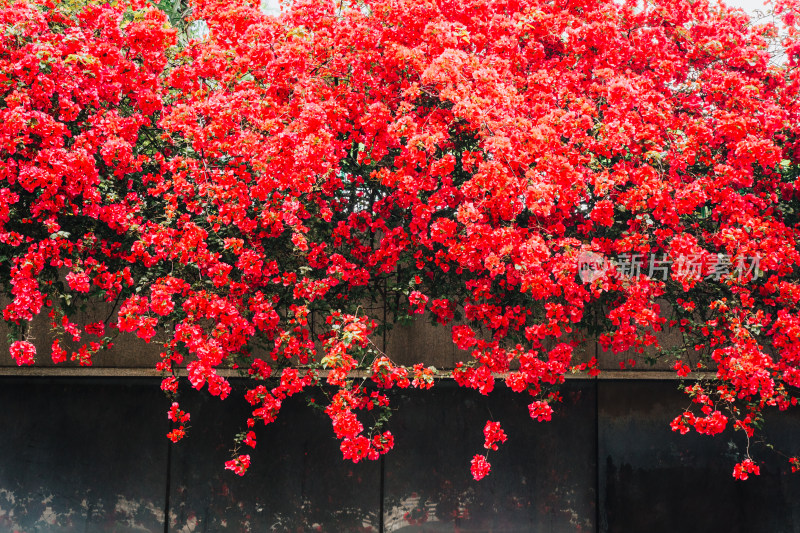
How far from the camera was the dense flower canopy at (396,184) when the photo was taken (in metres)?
4.83

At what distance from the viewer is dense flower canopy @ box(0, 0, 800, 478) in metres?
4.83

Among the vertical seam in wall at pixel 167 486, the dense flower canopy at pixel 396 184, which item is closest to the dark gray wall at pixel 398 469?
the vertical seam in wall at pixel 167 486

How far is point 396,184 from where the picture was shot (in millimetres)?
5141

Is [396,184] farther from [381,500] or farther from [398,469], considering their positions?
[381,500]

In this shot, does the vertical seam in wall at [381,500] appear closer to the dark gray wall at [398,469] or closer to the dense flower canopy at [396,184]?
the dark gray wall at [398,469]

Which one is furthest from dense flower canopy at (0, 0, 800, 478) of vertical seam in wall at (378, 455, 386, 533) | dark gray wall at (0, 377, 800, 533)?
vertical seam in wall at (378, 455, 386, 533)

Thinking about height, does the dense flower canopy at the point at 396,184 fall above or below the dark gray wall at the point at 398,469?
above

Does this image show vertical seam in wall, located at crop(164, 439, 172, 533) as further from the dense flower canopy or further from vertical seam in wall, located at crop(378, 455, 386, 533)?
vertical seam in wall, located at crop(378, 455, 386, 533)

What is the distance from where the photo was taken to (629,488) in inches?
253

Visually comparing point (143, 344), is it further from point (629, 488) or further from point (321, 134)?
point (629, 488)

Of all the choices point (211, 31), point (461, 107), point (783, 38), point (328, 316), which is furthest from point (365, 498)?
point (783, 38)

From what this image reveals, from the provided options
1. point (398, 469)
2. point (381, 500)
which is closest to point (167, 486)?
point (381, 500)

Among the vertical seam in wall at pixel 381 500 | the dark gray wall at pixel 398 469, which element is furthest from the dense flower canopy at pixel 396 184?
the vertical seam in wall at pixel 381 500

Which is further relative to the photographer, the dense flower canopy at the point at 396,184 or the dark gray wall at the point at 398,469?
the dark gray wall at the point at 398,469
